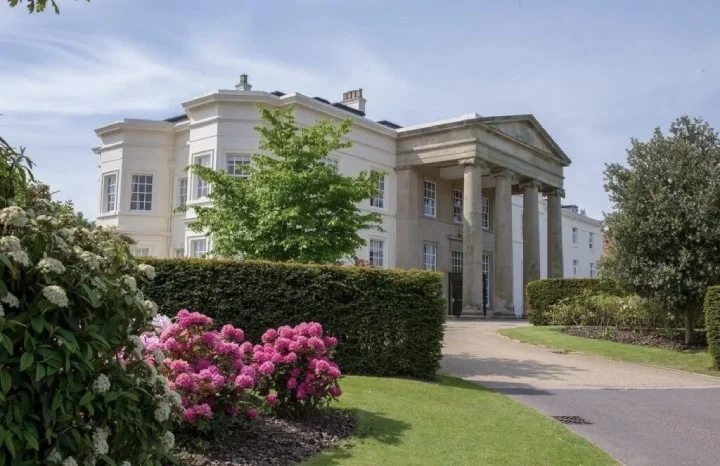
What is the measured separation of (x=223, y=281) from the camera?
1212 centimetres

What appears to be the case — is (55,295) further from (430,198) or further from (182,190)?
(430,198)

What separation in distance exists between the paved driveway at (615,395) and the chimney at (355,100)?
66.4ft

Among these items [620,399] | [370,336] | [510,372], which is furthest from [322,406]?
[510,372]

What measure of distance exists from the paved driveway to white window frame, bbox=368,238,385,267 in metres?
12.9

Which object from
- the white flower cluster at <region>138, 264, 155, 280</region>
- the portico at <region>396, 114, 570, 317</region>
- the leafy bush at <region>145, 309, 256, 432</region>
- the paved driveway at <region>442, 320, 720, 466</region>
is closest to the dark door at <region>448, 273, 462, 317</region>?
the portico at <region>396, 114, 570, 317</region>

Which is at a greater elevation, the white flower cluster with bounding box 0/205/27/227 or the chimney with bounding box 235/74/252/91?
the chimney with bounding box 235/74/252/91

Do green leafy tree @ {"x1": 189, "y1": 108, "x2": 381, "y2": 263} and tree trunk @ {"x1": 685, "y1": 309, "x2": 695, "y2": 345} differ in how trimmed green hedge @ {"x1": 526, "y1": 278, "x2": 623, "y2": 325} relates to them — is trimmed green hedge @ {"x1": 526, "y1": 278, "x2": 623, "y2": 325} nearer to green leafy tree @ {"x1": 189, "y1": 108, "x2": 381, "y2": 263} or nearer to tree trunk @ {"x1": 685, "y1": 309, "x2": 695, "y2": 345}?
tree trunk @ {"x1": 685, "y1": 309, "x2": 695, "y2": 345}

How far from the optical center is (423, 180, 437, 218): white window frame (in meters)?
37.7

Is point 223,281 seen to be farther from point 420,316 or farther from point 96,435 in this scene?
point 96,435

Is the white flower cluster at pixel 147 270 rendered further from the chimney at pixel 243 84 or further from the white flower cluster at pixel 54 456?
the chimney at pixel 243 84

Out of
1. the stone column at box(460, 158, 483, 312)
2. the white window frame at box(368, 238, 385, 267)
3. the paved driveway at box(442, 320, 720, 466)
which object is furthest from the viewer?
the white window frame at box(368, 238, 385, 267)

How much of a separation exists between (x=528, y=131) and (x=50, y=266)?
3717cm

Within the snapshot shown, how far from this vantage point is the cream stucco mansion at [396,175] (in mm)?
29094

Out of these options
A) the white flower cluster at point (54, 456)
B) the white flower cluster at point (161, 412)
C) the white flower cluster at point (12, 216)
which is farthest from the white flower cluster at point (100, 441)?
the white flower cluster at point (12, 216)
